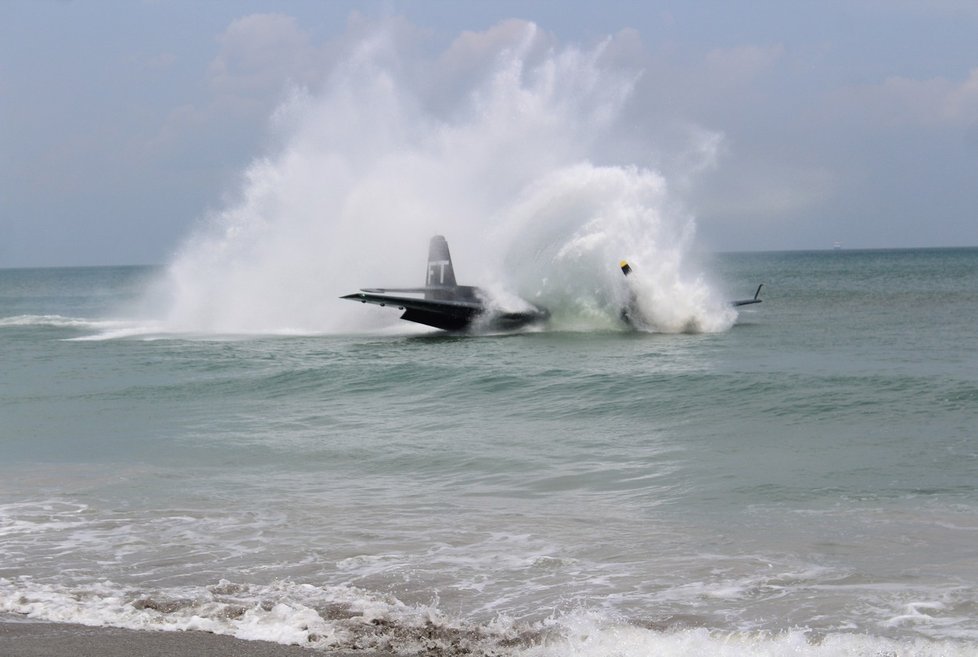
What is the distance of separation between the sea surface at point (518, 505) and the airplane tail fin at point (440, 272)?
9.27 meters

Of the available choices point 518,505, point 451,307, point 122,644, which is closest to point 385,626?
point 122,644

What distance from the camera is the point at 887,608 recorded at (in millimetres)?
6727

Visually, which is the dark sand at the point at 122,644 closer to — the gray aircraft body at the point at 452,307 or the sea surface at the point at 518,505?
the sea surface at the point at 518,505

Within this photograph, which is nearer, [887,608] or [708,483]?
[887,608]

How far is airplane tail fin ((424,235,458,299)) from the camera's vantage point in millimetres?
30812

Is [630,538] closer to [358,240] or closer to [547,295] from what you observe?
[547,295]

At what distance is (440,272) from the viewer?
3102 centimetres

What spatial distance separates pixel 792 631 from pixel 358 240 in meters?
32.2

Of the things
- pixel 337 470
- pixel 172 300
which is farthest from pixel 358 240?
pixel 337 470

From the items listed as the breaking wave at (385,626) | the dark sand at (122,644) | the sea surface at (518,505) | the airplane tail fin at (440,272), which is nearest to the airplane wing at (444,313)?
the airplane tail fin at (440,272)

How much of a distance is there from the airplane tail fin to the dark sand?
24.1 m

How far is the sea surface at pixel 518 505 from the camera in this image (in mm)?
6809

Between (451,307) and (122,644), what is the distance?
23.7 meters

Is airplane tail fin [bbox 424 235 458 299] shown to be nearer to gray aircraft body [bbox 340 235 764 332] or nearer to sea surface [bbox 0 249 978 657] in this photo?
gray aircraft body [bbox 340 235 764 332]
